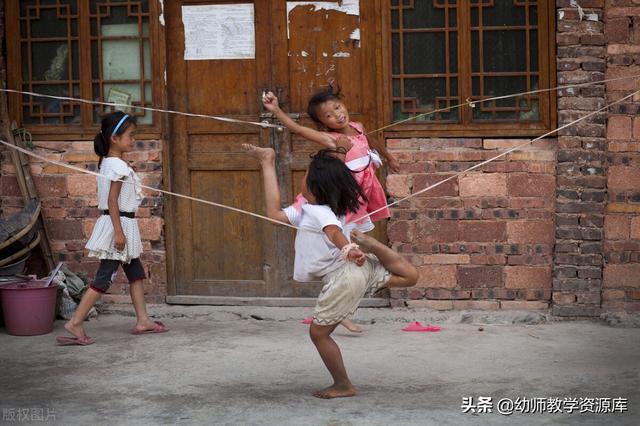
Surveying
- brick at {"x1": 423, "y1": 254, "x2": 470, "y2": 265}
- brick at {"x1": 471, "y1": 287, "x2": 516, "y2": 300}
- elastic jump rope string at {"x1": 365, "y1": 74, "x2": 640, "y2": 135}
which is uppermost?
elastic jump rope string at {"x1": 365, "y1": 74, "x2": 640, "y2": 135}

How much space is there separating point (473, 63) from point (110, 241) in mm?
2785

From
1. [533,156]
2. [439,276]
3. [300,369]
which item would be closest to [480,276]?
[439,276]

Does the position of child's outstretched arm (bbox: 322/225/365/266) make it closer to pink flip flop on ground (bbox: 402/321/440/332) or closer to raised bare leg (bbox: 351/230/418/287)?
raised bare leg (bbox: 351/230/418/287)

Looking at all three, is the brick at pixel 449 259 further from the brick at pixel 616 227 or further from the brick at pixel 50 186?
the brick at pixel 50 186

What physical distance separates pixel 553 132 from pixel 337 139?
1874 millimetres

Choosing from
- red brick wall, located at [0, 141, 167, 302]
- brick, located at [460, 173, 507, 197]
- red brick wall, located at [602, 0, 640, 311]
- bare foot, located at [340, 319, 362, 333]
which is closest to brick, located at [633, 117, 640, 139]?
red brick wall, located at [602, 0, 640, 311]

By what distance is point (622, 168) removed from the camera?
23.9 ft

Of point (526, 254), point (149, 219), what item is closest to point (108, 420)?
point (149, 219)

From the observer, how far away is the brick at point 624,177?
7.27m

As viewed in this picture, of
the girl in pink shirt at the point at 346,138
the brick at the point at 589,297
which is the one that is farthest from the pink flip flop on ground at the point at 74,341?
the brick at the point at 589,297

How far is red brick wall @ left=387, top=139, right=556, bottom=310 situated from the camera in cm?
741

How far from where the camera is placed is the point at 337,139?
606 centimetres

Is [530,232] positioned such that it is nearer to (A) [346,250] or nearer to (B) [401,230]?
(B) [401,230]

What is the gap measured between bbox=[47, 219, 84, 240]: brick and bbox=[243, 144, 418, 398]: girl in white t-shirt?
2871 millimetres
